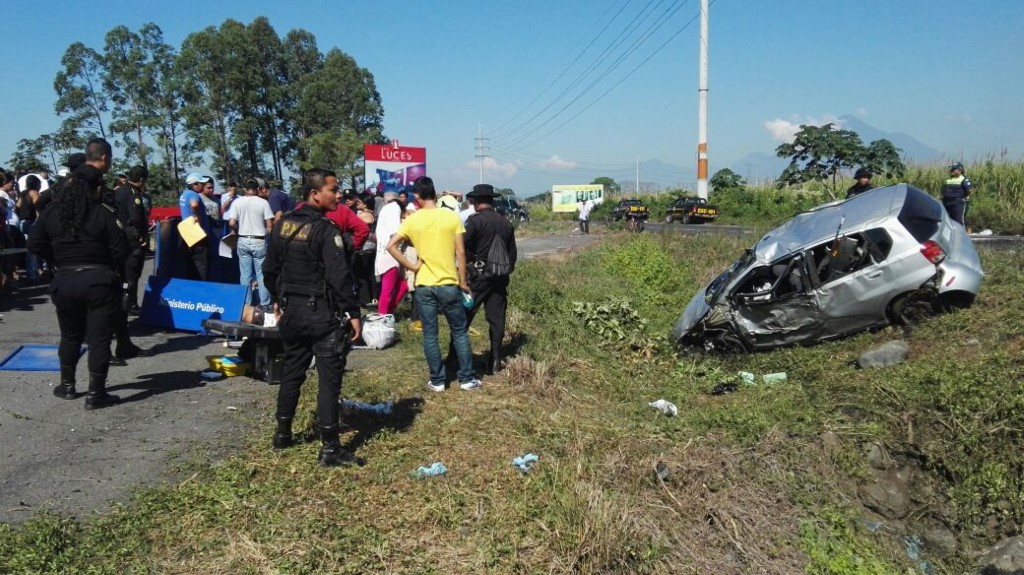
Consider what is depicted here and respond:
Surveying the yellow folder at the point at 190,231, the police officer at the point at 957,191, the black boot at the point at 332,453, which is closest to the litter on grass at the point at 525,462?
the black boot at the point at 332,453

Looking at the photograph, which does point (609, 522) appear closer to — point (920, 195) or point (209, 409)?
point (209, 409)

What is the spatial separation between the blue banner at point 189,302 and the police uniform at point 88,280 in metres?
2.61

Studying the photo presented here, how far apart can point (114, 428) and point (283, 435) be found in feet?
4.72

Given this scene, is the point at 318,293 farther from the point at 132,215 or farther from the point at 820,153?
the point at 820,153

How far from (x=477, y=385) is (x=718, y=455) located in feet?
7.87

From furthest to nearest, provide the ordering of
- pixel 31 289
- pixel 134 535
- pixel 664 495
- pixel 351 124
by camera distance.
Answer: pixel 351 124 → pixel 31 289 → pixel 664 495 → pixel 134 535

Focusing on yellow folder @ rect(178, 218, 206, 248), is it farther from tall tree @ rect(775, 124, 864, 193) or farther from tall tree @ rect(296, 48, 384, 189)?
tall tree @ rect(296, 48, 384, 189)

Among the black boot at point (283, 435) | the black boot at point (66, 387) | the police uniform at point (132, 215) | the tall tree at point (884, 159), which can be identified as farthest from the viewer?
the tall tree at point (884, 159)

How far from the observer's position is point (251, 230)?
8.58 m

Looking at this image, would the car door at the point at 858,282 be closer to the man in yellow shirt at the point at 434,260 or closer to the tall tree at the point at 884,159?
the man in yellow shirt at the point at 434,260

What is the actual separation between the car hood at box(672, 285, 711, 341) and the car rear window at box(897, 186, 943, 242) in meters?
2.36

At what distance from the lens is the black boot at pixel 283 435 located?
15.5 feet

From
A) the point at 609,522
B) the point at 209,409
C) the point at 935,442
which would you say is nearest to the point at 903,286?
the point at 935,442

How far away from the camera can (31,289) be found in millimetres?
10891
